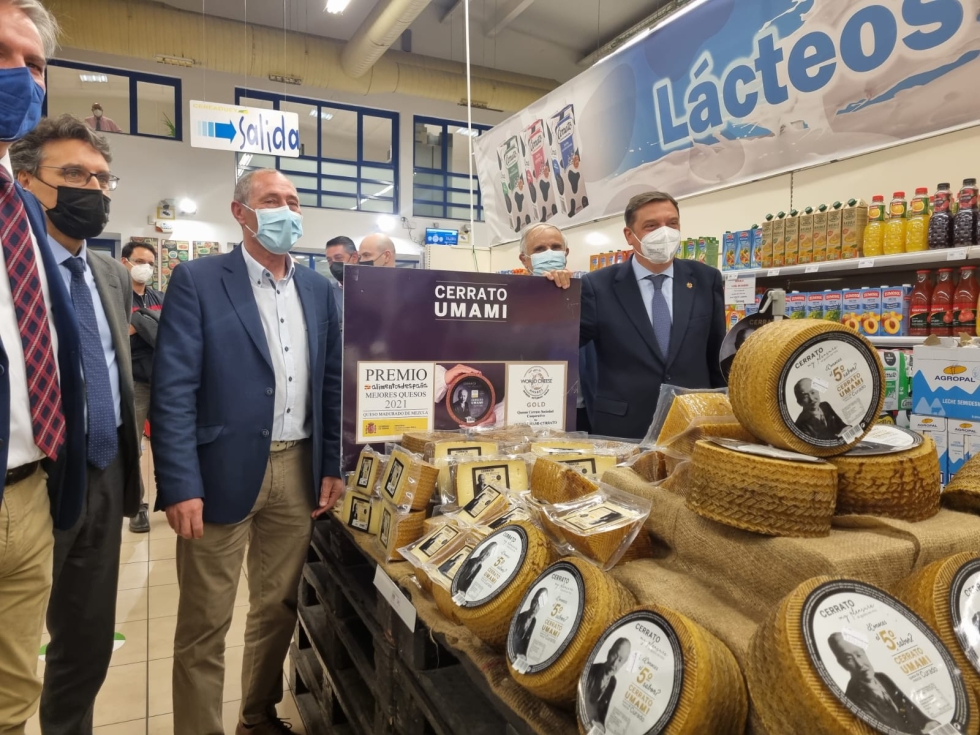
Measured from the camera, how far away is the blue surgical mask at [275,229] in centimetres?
214

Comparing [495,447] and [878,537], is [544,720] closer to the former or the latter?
[878,537]

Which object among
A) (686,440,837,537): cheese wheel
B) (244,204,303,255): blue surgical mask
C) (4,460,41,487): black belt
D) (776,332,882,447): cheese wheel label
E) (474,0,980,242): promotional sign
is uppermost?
(474,0,980,242): promotional sign

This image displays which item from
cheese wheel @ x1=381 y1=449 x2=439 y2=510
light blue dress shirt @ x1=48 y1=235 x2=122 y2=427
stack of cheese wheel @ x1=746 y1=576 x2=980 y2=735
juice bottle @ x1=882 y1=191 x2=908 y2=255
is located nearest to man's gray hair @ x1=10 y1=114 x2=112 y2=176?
light blue dress shirt @ x1=48 y1=235 x2=122 y2=427

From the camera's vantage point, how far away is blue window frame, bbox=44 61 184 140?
10.4 meters

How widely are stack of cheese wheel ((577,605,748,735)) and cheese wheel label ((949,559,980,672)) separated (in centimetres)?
26

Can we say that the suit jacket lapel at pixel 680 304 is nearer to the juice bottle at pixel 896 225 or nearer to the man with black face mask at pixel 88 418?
the juice bottle at pixel 896 225

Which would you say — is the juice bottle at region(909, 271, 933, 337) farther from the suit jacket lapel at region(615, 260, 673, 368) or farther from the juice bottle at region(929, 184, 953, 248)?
the suit jacket lapel at region(615, 260, 673, 368)

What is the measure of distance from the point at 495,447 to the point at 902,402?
2.73m

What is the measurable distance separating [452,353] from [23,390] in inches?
45.7

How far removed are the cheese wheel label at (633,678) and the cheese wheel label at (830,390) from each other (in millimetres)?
416

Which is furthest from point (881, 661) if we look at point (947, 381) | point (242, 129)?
point (242, 129)

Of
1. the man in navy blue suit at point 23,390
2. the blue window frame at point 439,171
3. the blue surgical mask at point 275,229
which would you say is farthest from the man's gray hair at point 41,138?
the blue window frame at point 439,171

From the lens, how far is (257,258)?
7.11ft

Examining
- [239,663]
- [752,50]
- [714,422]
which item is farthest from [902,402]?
[239,663]
